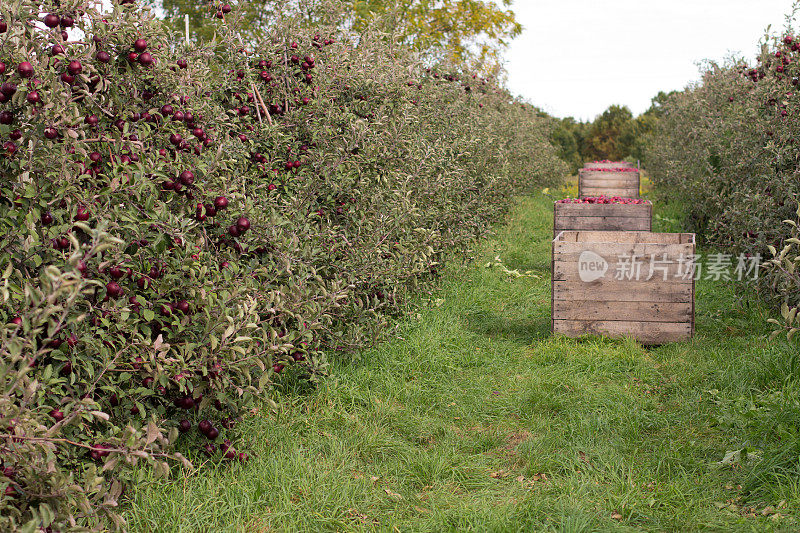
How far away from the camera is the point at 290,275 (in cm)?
388

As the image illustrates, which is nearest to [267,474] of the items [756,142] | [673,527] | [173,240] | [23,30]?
[173,240]

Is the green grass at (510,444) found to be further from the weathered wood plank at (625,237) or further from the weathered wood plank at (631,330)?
the weathered wood plank at (625,237)

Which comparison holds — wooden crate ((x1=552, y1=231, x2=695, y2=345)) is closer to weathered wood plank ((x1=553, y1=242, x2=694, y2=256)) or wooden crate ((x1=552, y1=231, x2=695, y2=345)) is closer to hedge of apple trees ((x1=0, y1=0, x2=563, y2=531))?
weathered wood plank ((x1=553, y1=242, x2=694, y2=256))

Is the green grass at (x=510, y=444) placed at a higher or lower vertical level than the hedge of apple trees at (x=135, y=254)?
lower

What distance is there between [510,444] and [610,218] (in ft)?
18.4

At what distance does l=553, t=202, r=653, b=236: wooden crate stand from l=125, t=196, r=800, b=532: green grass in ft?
9.52

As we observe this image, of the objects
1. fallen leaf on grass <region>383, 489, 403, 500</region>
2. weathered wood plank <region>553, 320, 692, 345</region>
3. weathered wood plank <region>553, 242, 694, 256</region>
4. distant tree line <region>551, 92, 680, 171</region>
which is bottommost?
fallen leaf on grass <region>383, 489, 403, 500</region>

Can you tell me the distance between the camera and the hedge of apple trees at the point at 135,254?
249 cm

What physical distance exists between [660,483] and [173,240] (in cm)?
281

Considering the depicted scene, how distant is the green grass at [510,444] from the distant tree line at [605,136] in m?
39.6

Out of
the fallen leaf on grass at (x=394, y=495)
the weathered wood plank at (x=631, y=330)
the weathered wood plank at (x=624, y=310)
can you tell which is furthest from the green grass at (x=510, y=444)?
the weathered wood plank at (x=624, y=310)

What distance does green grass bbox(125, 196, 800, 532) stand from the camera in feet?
10.6

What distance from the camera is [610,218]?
358 inches

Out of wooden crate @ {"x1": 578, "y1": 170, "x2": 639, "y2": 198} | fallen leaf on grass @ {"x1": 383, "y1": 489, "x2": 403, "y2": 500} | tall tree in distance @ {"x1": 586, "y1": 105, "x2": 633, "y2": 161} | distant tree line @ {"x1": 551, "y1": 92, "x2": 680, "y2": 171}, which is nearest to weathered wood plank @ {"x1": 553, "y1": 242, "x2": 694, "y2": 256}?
fallen leaf on grass @ {"x1": 383, "y1": 489, "x2": 403, "y2": 500}
